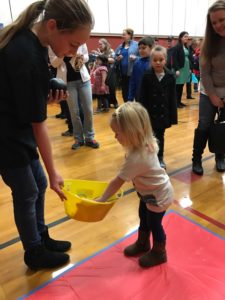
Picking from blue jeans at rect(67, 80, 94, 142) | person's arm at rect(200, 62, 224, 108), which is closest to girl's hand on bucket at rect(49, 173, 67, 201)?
person's arm at rect(200, 62, 224, 108)

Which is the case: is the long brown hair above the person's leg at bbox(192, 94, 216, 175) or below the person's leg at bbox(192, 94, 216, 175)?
above

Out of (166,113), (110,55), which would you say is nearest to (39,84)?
(166,113)

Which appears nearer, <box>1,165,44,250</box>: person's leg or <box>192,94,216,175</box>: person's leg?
<box>1,165,44,250</box>: person's leg

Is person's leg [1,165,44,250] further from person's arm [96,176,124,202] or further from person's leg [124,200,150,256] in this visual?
person's leg [124,200,150,256]

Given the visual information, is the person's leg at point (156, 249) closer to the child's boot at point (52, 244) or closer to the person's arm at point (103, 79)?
the child's boot at point (52, 244)

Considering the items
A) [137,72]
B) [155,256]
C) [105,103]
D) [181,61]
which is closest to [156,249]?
[155,256]

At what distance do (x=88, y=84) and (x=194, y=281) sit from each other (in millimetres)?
2306

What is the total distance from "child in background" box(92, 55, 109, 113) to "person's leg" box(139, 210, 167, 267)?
4063 millimetres

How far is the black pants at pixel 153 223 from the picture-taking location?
4.81 feet

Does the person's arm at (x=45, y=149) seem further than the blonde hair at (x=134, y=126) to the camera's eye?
No

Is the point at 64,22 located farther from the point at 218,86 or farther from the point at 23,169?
the point at 218,86

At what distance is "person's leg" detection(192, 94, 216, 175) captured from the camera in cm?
252

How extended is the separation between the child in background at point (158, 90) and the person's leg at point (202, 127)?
0.25 meters

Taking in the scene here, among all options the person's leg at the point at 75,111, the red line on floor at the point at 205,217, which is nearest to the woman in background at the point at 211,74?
the red line on floor at the point at 205,217
